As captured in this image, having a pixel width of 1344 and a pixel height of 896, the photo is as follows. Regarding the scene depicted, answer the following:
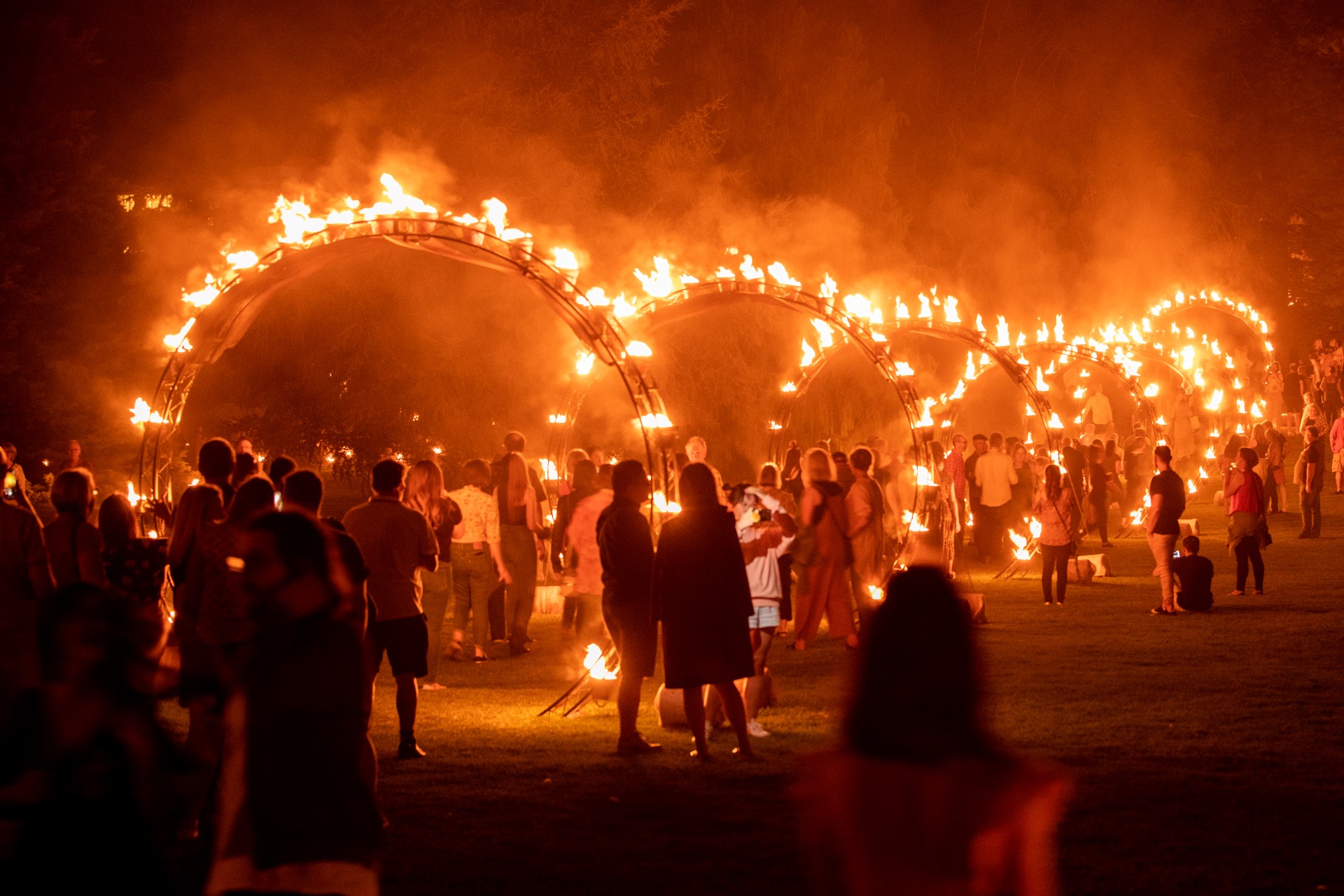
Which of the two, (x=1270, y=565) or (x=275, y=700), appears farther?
(x=1270, y=565)

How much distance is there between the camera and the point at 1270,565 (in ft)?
61.1

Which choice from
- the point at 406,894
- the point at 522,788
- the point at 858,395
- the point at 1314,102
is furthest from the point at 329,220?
the point at 1314,102

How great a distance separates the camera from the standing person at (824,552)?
476 inches

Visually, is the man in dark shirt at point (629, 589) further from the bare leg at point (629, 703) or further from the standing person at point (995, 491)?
the standing person at point (995, 491)

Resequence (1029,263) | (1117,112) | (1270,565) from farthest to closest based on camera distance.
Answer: (1117,112)
(1029,263)
(1270,565)

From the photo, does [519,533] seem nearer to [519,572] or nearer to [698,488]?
[519,572]

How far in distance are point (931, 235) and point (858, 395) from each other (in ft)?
21.2

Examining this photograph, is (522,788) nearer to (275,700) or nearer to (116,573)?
(116,573)

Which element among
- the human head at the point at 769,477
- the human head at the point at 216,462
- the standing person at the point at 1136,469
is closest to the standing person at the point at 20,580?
the human head at the point at 216,462

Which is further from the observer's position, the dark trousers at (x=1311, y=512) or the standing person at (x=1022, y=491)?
the dark trousers at (x=1311, y=512)

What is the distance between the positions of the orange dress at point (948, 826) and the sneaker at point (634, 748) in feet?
19.4

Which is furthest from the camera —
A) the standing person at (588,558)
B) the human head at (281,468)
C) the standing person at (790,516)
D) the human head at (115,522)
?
the standing person at (588,558)

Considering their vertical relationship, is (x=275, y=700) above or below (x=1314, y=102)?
below

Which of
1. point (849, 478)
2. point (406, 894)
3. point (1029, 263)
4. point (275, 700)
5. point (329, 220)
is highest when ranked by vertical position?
point (1029, 263)
